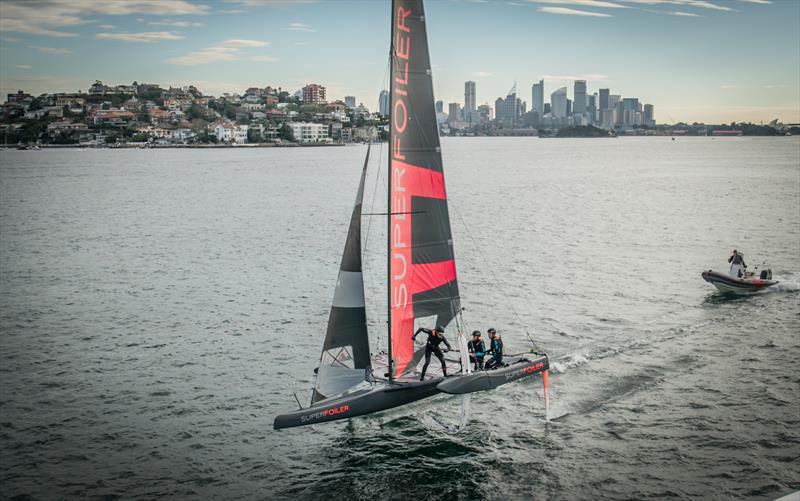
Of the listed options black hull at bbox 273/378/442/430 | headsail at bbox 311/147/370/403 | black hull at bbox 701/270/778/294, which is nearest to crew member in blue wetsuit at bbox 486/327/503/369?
black hull at bbox 273/378/442/430

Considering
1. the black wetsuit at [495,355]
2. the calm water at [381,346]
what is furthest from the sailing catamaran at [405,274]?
the calm water at [381,346]

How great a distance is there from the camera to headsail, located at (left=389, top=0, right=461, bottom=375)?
67.0 feet

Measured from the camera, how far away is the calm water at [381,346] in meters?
19.4

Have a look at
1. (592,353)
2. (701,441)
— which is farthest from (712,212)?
(701,441)

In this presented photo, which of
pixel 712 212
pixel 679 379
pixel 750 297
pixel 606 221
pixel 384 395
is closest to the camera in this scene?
pixel 384 395

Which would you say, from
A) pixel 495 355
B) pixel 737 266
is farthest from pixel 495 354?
pixel 737 266

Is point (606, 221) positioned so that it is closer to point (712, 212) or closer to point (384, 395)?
point (712, 212)

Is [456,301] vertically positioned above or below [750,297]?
above

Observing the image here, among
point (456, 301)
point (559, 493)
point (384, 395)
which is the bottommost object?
point (559, 493)

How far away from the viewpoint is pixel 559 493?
722 inches

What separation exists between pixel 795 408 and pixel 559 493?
10.4 m

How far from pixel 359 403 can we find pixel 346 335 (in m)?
2.39

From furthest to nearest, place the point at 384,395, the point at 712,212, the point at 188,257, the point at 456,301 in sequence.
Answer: the point at 712,212 < the point at 188,257 < the point at 456,301 < the point at 384,395

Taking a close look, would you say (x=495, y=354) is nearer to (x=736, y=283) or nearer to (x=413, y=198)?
(x=413, y=198)
